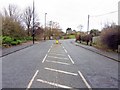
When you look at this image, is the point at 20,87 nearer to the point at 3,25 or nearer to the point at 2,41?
the point at 2,41

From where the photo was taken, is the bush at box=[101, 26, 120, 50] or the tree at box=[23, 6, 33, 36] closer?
the bush at box=[101, 26, 120, 50]

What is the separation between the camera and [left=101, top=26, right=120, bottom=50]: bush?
26888 mm

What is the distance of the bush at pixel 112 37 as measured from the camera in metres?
26.9

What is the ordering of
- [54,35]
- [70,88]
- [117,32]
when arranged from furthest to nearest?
[54,35]
[117,32]
[70,88]

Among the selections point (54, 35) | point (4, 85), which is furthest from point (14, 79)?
point (54, 35)

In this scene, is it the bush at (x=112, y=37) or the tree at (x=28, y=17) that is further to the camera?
the tree at (x=28, y=17)

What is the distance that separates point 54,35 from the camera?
105938 mm

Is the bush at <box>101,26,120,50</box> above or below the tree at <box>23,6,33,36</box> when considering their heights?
below

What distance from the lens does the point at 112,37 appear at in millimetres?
27391

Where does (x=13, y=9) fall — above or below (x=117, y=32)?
above

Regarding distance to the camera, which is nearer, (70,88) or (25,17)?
(70,88)

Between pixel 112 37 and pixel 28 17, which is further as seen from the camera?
pixel 28 17

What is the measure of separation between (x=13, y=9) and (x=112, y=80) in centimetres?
6980

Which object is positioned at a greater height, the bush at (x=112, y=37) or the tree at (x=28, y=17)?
the tree at (x=28, y=17)
